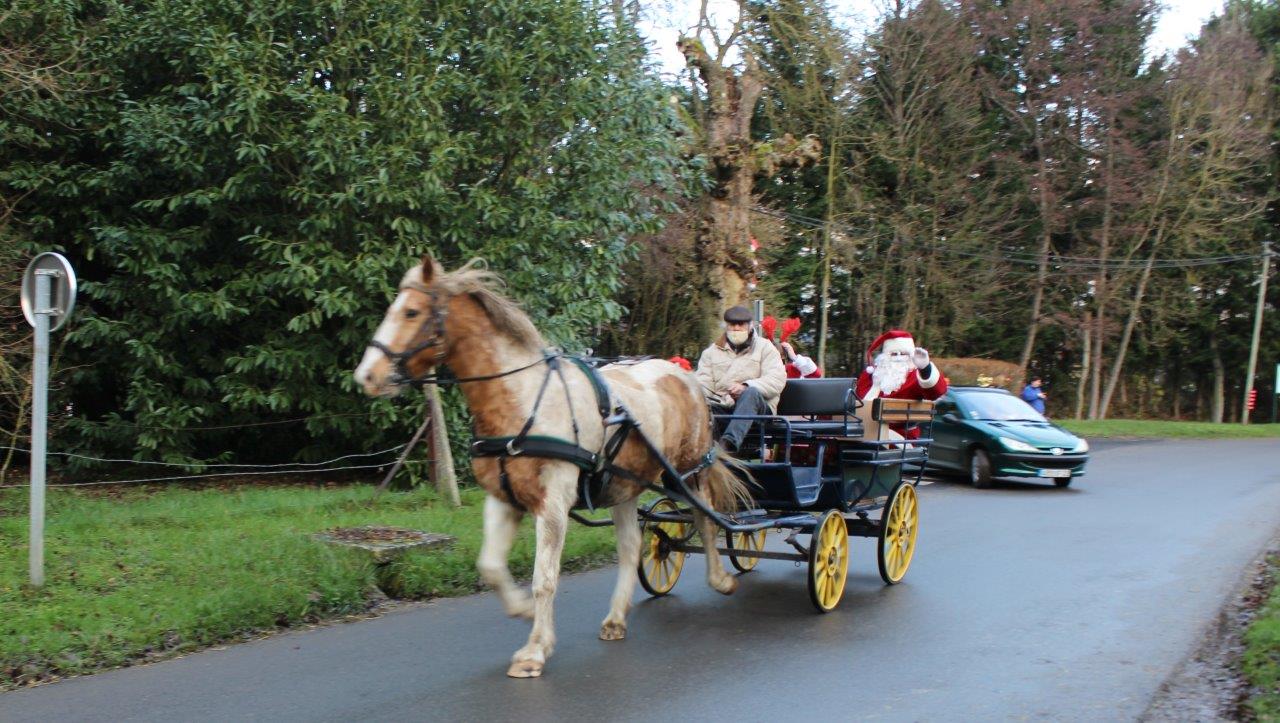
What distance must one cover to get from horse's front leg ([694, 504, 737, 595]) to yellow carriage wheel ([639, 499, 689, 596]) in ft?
1.02

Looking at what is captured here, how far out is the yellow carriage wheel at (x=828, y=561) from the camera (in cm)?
754

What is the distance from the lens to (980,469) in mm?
17281

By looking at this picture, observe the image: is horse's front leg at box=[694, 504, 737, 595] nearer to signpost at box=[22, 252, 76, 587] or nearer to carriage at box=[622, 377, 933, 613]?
carriage at box=[622, 377, 933, 613]

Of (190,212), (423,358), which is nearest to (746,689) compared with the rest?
(423,358)

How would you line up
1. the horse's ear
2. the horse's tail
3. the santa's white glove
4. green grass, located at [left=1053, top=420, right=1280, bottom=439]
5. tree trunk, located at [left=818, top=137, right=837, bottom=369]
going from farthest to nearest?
green grass, located at [left=1053, top=420, right=1280, bottom=439], tree trunk, located at [left=818, top=137, right=837, bottom=369], the santa's white glove, the horse's tail, the horse's ear

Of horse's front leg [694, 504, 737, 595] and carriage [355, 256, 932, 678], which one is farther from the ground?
carriage [355, 256, 932, 678]

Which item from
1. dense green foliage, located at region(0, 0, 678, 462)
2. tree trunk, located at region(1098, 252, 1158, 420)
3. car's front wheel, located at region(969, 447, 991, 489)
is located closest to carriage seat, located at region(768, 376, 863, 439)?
dense green foliage, located at region(0, 0, 678, 462)

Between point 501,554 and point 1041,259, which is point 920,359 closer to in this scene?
point 501,554

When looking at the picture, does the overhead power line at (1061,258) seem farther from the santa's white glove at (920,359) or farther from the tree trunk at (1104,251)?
the santa's white glove at (920,359)

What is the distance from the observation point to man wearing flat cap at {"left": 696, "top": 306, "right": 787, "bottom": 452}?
7988mm

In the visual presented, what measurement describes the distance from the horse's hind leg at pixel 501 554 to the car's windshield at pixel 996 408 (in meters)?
13.4

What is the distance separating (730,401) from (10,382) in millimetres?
7520

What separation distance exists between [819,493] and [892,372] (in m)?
1.71

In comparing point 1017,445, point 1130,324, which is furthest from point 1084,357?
point 1017,445
